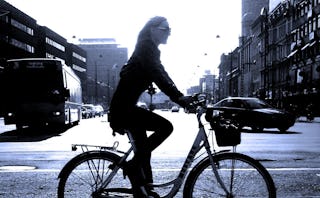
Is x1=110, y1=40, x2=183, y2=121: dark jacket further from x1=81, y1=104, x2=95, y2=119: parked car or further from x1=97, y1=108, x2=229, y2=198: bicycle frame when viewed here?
x1=81, y1=104, x2=95, y2=119: parked car

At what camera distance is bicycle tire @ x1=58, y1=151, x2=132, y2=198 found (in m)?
4.36

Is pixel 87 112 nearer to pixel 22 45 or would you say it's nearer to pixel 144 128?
pixel 22 45

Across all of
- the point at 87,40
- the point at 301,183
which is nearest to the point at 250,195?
the point at 301,183

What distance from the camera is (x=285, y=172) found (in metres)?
7.89

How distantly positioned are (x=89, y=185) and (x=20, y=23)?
8251 cm

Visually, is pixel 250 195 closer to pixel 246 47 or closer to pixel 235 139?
pixel 235 139

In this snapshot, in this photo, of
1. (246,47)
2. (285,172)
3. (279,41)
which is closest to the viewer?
(285,172)

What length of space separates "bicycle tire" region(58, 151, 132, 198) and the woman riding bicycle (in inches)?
6.9

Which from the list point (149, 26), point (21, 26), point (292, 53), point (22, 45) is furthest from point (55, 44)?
point (149, 26)

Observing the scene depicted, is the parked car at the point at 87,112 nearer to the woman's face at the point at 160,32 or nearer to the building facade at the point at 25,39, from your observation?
the building facade at the point at 25,39

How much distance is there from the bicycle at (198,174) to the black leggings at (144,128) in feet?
0.24

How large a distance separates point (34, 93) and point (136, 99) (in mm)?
16887

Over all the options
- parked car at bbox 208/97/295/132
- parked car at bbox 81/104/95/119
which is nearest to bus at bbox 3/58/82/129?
parked car at bbox 208/97/295/132

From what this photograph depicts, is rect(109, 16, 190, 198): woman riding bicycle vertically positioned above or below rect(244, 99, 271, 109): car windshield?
above
